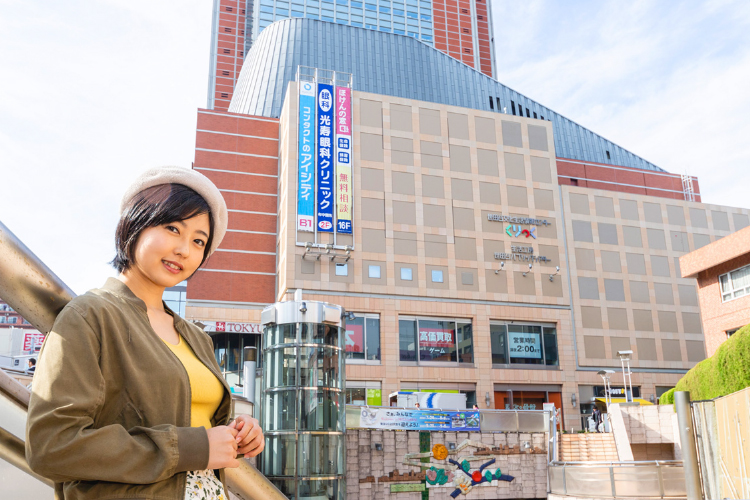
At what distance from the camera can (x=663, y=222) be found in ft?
149

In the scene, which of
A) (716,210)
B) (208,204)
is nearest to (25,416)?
(208,204)

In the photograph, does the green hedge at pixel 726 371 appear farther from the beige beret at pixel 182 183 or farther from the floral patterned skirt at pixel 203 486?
the floral patterned skirt at pixel 203 486

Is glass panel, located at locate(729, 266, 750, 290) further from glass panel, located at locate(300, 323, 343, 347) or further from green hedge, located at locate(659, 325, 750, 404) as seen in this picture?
glass panel, located at locate(300, 323, 343, 347)

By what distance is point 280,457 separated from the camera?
1543 centimetres

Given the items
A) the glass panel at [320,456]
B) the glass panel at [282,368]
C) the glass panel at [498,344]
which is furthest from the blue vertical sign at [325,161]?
the glass panel at [320,456]

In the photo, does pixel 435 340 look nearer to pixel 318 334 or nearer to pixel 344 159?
pixel 344 159

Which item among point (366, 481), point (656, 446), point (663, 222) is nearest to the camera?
point (366, 481)

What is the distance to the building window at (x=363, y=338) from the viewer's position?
116ft

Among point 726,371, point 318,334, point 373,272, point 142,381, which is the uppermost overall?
point 373,272

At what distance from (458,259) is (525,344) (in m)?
6.36

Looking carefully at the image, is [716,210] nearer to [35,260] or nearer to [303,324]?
[303,324]

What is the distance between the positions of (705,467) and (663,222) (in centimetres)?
4040

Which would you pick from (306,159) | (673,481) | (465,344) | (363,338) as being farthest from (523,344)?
(673,481)

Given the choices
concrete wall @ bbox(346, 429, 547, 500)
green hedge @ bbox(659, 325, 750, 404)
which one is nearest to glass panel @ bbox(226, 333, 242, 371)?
concrete wall @ bbox(346, 429, 547, 500)
